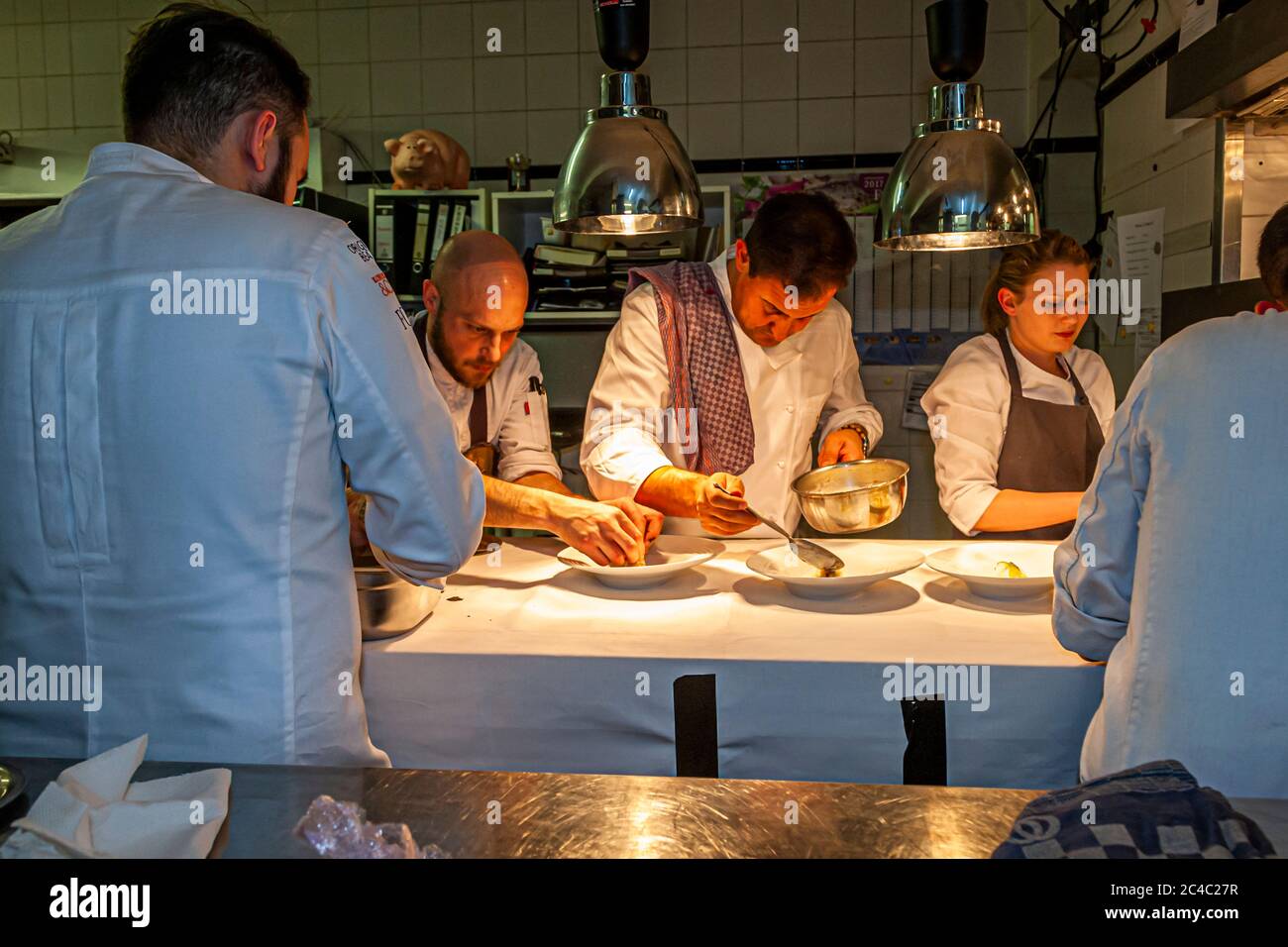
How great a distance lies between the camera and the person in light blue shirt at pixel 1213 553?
1.22 m

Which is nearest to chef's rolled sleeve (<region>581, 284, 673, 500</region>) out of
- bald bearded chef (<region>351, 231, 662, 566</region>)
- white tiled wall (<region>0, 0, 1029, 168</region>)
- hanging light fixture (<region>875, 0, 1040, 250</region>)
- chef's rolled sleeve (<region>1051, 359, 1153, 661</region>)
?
bald bearded chef (<region>351, 231, 662, 566</region>)

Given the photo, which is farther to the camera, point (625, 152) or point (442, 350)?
point (442, 350)

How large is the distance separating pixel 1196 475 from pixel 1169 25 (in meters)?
2.30

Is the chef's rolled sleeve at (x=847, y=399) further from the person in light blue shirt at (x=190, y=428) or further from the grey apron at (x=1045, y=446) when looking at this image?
the person in light blue shirt at (x=190, y=428)

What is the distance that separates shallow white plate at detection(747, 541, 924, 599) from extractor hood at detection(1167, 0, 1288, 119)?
110 cm

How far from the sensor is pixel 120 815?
902 mm

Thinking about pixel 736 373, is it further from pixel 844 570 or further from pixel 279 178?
pixel 279 178

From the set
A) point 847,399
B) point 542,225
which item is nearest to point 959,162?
point 847,399

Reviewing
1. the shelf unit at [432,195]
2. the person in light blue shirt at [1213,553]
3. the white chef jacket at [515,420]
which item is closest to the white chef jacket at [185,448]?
the person in light blue shirt at [1213,553]

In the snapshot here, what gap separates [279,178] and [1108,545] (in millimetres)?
1296

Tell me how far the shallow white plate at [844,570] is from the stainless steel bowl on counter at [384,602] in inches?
26.8
